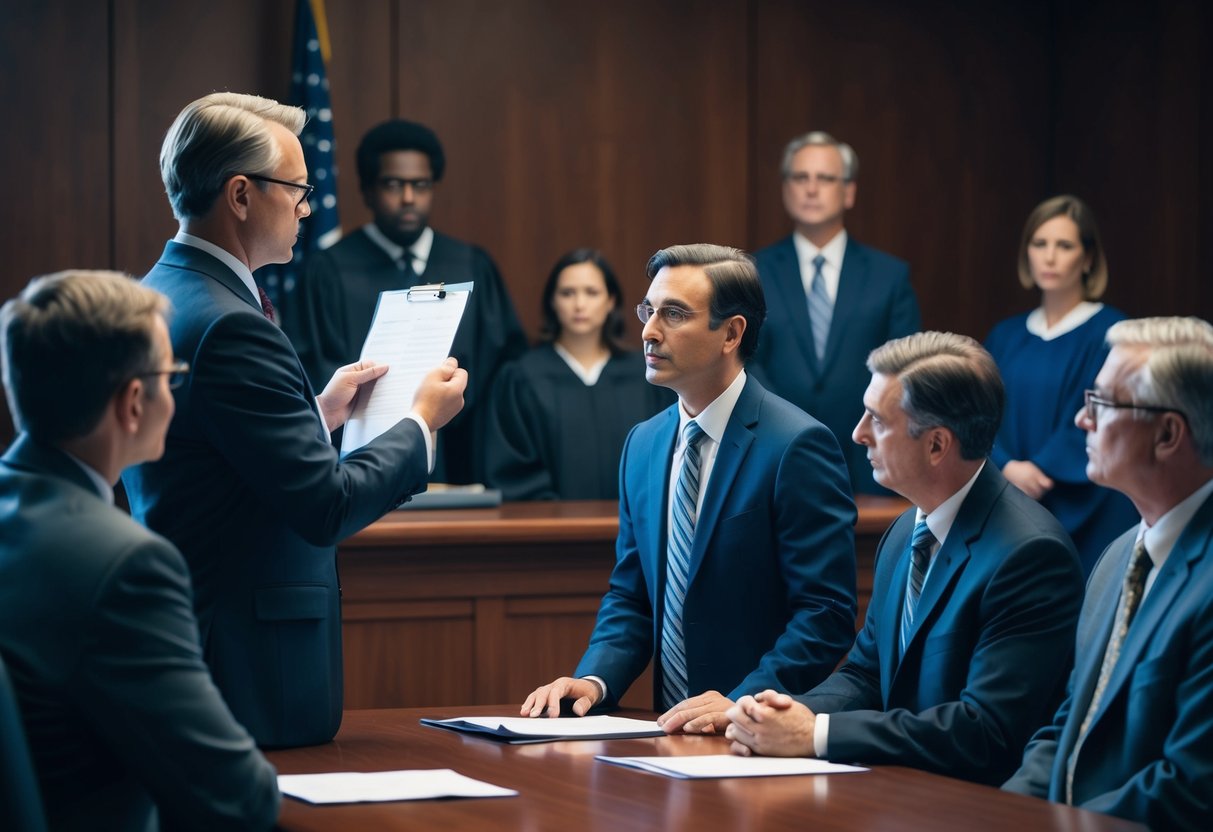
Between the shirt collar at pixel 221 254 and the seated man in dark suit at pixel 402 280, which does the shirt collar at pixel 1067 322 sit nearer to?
the seated man in dark suit at pixel 402 280

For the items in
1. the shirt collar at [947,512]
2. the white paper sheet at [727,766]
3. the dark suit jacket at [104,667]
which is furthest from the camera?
the shirt collar at [947,512]

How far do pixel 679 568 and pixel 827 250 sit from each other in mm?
3804

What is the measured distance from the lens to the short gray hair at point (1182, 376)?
2.54 metres

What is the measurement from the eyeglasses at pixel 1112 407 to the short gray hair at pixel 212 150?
1415mm

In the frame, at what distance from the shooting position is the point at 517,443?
653 centimetres

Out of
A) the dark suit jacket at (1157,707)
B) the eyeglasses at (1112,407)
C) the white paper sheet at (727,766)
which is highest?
the eyeglasses at (1112,407)

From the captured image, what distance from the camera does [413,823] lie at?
2188 millimetres

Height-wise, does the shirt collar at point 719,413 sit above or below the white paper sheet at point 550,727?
above

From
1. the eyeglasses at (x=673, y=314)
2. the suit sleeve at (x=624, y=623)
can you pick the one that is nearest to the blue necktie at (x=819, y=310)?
the suit sleeve at (x=624, y=623)

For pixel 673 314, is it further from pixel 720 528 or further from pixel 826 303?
pixel 826 303

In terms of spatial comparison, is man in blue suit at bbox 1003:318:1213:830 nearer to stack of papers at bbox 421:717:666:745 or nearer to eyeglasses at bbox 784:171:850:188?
stack of papers at bbox 421:717:666:745

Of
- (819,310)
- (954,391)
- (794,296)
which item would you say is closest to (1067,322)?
(819,310)

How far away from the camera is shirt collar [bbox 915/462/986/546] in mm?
3031

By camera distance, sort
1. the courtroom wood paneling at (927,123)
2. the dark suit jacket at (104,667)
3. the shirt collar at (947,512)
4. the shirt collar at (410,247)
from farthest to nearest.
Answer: the courtroom wood paneling at (927,123) < the shirt collar at (410,247) < the shirt collar at (947,512) < the dark suit jacket at (104,667)
